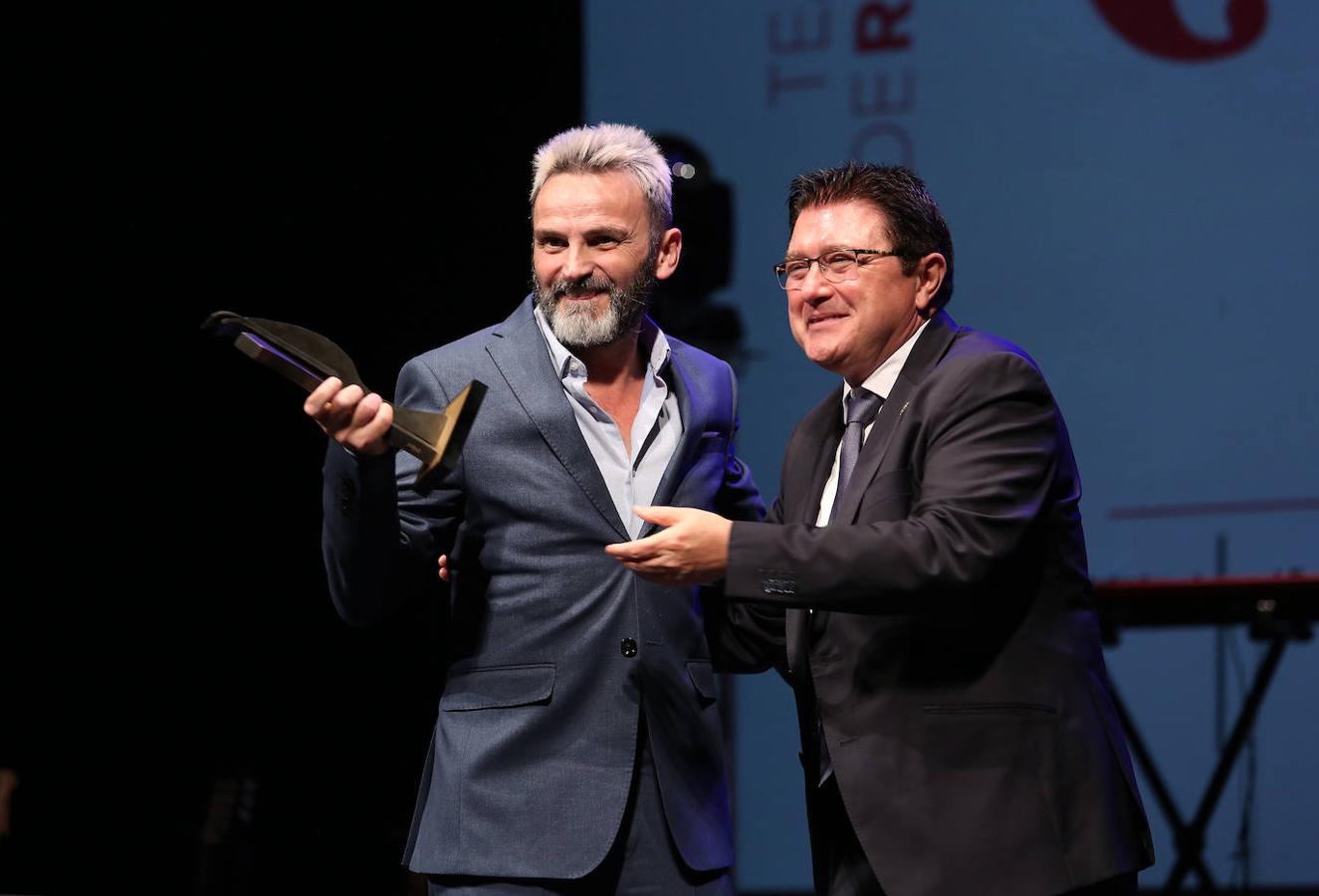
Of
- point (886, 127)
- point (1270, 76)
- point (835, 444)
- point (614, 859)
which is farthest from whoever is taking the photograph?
point (886, 127)

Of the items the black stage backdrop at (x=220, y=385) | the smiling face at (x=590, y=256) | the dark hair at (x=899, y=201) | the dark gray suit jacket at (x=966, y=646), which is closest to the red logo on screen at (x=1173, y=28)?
the black stage backdrop at (x=220, y=385)

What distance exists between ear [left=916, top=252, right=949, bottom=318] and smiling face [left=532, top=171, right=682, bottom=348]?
1.59 feet

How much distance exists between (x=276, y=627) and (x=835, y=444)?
11.0 feet

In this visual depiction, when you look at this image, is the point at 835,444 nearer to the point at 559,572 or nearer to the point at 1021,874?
the point at 559,572

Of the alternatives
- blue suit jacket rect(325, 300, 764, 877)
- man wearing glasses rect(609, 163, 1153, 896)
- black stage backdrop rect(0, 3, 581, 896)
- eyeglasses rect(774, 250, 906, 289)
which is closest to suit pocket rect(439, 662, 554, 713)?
blue suit jacket rect(325, 300, 764, 877)

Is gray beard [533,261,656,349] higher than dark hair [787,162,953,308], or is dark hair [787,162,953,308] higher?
dark hair [787,162,953,308]

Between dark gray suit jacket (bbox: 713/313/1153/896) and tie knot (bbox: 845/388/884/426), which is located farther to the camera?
tie knot (bbox: 845/388/884/426)

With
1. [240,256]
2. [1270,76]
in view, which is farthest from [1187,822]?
[240,256]

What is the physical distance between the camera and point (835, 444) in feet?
7.88

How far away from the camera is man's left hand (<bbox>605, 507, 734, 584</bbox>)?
1.97 m

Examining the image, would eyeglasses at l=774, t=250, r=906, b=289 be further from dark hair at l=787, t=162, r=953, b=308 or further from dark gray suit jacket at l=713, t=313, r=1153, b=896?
dark gray suit jacket at l=713, t=313, r=1153, b=896

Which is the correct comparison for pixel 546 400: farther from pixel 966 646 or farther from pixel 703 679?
pixel 966 646

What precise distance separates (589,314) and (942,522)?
0.76 meters

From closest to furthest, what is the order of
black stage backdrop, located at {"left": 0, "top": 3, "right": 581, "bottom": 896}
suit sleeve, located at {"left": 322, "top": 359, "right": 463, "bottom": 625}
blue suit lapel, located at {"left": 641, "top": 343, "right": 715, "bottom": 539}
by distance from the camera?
suit sleeve, located at {"left": 322, "top": 359, "right": 463, "bottom": 625} → blue suit lapel, located at {"left": 641, "top": 343, "right": 715, "bottom": 539} → black stage backdrop, located at {"left": 0, "top": 3, "right": 581, "bottom": 896}
